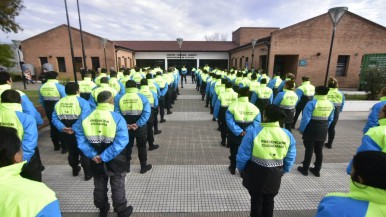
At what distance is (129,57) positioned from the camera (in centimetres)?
3009

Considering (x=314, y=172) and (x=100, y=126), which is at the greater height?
(x=100, y=126)

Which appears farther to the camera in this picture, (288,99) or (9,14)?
(9,14)

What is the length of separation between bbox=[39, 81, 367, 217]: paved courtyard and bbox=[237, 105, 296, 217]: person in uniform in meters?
0.89

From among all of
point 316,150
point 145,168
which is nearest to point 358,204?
point 316,150

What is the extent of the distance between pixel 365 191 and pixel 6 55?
29427mm

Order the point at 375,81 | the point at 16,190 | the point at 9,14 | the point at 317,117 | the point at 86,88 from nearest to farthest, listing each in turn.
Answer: the point at 16,190 < the point at 317,117 < the point at 86,88 < the point at 375,81 < the point at 9,14

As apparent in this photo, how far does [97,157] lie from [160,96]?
18.3 feet

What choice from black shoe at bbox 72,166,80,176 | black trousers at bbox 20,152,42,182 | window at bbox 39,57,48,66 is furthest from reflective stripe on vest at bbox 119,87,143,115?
window at bbox 39,57,48,66

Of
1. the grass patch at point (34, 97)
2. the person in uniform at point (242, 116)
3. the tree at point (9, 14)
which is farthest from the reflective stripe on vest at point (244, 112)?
the tree at point (9, 14)

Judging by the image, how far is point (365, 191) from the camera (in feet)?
4.15

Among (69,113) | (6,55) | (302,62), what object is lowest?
(69,113)

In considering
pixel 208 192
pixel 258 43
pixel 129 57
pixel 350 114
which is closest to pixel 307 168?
pixel 208 192

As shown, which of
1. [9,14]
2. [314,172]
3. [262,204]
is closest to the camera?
[262,204]

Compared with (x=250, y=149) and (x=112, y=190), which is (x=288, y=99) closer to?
(x=250, y=149)
